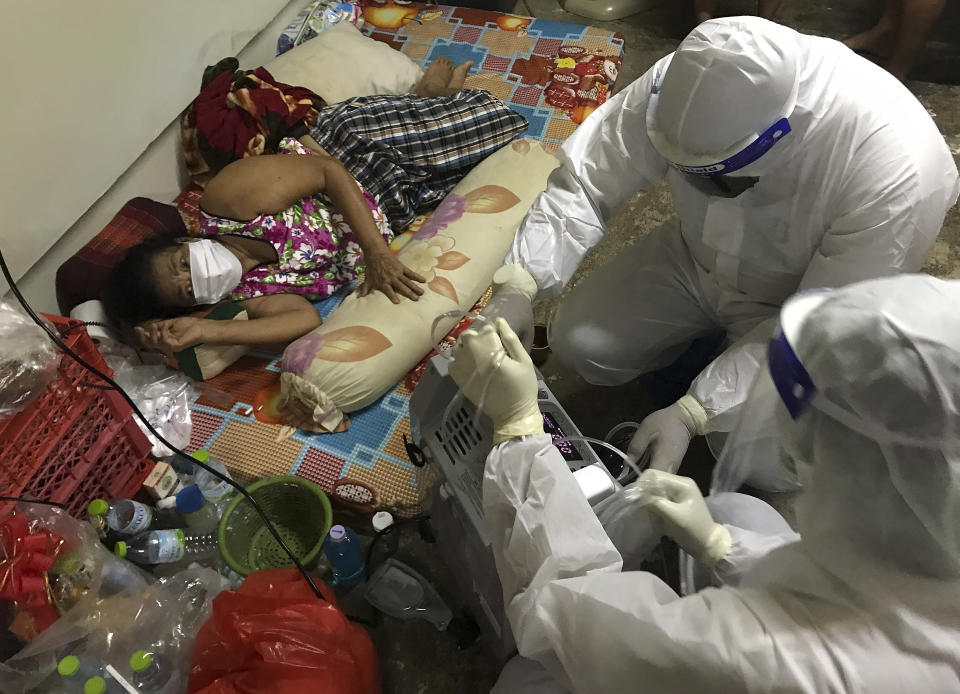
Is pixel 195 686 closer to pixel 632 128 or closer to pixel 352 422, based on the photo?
pixel 352 422

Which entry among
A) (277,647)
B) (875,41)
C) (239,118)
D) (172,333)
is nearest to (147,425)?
(172,333)

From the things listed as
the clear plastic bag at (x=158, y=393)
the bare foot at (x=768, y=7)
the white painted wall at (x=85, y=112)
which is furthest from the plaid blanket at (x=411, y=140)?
the bare foot at (x=768, y=7)

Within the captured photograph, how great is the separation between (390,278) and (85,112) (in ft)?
2.89

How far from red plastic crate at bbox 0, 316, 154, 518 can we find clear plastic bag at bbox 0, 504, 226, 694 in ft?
0.24

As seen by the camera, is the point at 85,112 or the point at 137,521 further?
the point at 85,112

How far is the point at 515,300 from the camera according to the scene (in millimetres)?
1165

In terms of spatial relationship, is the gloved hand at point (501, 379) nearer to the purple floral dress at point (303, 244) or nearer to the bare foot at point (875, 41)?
the purple floral dress at point (303, 244)

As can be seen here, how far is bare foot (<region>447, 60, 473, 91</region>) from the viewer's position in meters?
2.18

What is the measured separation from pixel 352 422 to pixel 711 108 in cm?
101

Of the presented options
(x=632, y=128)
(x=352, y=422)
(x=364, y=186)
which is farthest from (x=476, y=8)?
(x=352, y=422)

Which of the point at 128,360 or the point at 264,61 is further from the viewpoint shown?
the point at 264,61

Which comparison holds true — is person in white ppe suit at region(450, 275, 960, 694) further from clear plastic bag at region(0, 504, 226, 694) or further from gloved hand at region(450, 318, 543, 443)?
clear plastic bag at region(0, 504, 226, 694)

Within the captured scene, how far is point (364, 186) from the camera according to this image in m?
1.82

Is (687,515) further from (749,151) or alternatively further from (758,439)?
(749,151)
